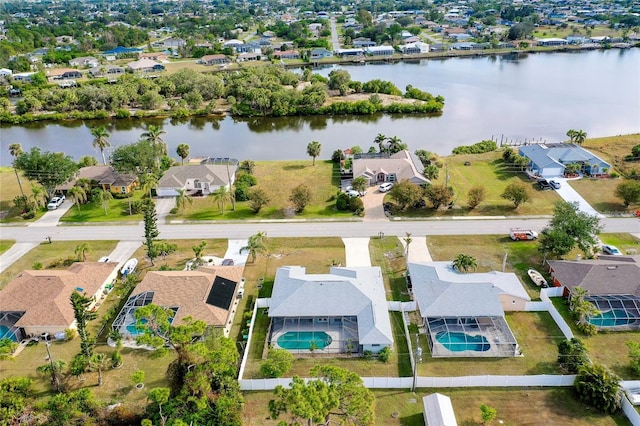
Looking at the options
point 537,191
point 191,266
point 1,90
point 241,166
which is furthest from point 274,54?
point 191,266

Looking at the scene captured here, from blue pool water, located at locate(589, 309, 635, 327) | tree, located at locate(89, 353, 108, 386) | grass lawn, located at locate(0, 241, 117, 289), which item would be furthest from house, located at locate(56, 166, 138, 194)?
blue pool water, located at locate(589, 309, 635, 327)

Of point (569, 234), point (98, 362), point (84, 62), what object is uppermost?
point (84, 62)

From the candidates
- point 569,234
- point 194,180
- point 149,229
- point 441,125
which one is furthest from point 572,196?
point 149,229

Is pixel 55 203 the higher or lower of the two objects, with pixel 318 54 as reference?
lower

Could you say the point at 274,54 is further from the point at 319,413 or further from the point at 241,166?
the point at 319,413

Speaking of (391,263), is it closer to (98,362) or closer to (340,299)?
(340,299)

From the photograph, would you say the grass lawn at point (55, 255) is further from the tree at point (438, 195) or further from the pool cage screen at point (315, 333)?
the tree at point (438, 195)
